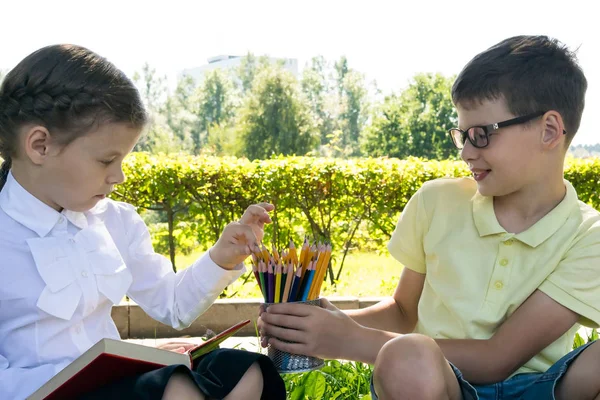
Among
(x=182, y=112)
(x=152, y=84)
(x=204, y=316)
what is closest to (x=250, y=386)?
(x=204, y=316)

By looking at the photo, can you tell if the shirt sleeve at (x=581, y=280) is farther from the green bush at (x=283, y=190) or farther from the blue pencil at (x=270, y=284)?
the green bush at (x=283, y=190)

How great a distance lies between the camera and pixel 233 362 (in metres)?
1.87

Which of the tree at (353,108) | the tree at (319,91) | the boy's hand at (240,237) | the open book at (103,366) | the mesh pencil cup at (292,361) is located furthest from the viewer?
the tree at (353,108)

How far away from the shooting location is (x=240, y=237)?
2.19 metres

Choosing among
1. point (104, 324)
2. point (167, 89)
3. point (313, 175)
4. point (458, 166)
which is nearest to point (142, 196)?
point (313, 175)

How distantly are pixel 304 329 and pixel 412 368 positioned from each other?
12.7 inches

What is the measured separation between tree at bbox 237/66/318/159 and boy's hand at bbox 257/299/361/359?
40557 millimetres

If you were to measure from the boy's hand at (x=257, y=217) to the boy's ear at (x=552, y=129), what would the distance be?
0.83m

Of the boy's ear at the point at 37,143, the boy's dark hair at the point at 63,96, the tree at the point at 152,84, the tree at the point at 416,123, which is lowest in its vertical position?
the tree at the point at 416,123

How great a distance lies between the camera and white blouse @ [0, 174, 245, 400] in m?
Answer: 1.90

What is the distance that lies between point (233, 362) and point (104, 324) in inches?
18.2

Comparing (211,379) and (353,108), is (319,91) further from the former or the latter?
(211,379)

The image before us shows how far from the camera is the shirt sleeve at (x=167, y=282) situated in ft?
7.36

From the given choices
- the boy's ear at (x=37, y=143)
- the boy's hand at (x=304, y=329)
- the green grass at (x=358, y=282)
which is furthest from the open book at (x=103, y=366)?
the green grass at (x=358, y=282)
